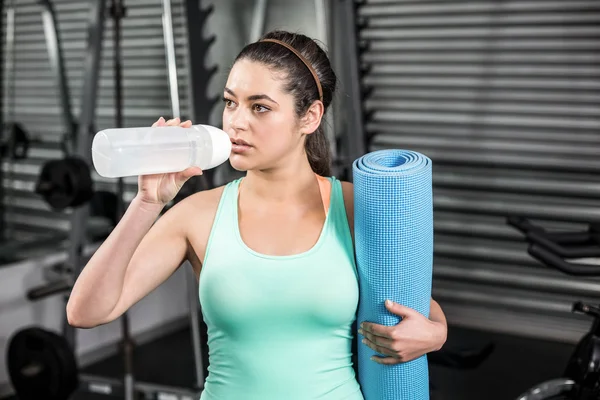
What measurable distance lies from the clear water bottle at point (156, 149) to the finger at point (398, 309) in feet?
1.39

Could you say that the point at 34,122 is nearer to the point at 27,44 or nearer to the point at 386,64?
the point at 27,44

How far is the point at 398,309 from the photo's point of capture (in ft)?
5.02

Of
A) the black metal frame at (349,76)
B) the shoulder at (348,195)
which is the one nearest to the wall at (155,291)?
the black metal frame at (349,76)

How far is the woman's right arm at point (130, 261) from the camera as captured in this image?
4.63ft

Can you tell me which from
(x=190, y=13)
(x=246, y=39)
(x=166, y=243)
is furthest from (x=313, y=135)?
(x=246, y=39)

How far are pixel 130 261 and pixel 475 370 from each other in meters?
2.64

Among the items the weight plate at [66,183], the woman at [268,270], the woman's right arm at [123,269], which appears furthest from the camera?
the weight plate at [66,183]

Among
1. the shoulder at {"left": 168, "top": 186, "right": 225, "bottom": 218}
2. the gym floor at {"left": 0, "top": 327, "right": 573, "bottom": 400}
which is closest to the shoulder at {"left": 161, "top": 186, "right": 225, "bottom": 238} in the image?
the shoulder at {"left": 168, "top": 186, "right": 225, "bottom": 218}

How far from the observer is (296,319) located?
61.5 inches

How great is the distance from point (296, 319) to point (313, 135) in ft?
1.51

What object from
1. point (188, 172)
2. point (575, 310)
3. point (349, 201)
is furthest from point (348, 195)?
point (575, 310)

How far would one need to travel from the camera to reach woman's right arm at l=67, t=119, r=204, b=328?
1.41 m

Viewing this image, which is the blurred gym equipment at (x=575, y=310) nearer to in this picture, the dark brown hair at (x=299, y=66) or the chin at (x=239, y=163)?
the dark brown hair at (x=299, y=66)

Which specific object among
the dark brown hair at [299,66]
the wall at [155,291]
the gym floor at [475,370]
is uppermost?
the dark brown hair at [299,66]
